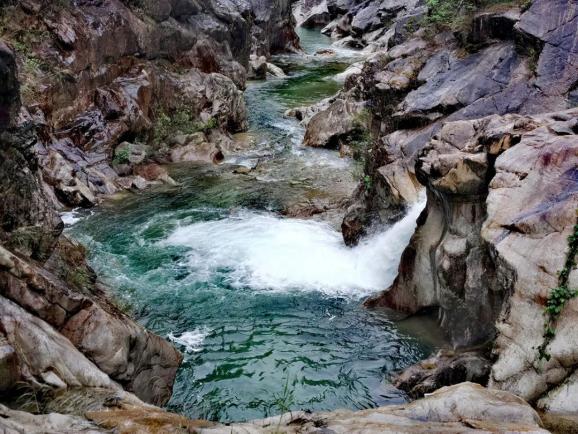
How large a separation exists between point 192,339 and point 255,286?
7.38ft

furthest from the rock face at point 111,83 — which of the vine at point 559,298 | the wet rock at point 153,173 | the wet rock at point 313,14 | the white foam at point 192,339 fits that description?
the wet rock at point 313,14

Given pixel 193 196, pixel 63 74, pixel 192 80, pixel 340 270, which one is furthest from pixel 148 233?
pixel 192 80

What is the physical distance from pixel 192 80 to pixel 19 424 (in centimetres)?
1863

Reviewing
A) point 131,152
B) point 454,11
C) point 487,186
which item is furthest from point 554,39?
point 131,152

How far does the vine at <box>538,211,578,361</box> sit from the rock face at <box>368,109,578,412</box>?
0.20 feet

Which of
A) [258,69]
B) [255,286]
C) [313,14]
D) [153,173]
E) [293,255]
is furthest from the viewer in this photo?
[313,14]

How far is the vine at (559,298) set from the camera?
6.79 metres

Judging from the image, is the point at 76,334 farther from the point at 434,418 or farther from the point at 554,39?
the point at 554,39

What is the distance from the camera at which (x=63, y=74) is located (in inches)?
662

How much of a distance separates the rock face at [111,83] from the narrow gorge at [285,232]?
3.0 inches

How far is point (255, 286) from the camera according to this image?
11.9m

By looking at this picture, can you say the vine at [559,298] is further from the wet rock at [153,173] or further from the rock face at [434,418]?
the wet rock at [153,173]

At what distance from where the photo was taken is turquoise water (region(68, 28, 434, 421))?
345 inches

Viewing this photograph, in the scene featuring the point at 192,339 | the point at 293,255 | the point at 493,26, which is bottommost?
the point at 192,339
